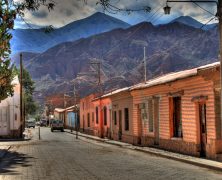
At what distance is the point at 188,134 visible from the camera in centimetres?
2102

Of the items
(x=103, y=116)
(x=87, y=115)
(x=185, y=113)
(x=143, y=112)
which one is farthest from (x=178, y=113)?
(x=87, y=115)

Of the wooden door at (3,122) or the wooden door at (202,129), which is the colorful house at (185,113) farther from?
the wooden door at (3,122)

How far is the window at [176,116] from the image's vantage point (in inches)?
900

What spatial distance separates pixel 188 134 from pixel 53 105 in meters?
116

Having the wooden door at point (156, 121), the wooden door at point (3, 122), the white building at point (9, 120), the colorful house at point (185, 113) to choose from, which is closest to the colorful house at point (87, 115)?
the white building at point (9, 120)

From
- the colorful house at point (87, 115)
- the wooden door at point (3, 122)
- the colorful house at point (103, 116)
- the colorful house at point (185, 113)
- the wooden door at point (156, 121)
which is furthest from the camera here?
the colorful house at point (87, 115)

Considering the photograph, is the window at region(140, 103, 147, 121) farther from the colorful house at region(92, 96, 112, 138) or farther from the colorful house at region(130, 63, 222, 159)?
the colorful house at region(92, 96, 112, 138)

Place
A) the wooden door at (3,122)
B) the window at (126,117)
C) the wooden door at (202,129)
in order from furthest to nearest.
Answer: the wooden door at (3,122)
the window at (126,117)
the wooden door at (202,129)

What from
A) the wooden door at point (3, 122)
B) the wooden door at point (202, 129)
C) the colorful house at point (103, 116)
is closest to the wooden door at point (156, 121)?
the wooden door at point (202, 129)

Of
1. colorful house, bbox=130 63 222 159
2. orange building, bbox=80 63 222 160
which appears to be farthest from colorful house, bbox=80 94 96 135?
colorful house, bbox=130 63 222 159

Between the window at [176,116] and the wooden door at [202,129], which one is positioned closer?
the wooden door at [202,129]

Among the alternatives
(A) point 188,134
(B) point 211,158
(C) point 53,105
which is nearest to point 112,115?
(A) point 188,134

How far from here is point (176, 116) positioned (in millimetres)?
23359

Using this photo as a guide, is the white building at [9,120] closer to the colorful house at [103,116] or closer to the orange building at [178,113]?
the colorful house at [103,116]
